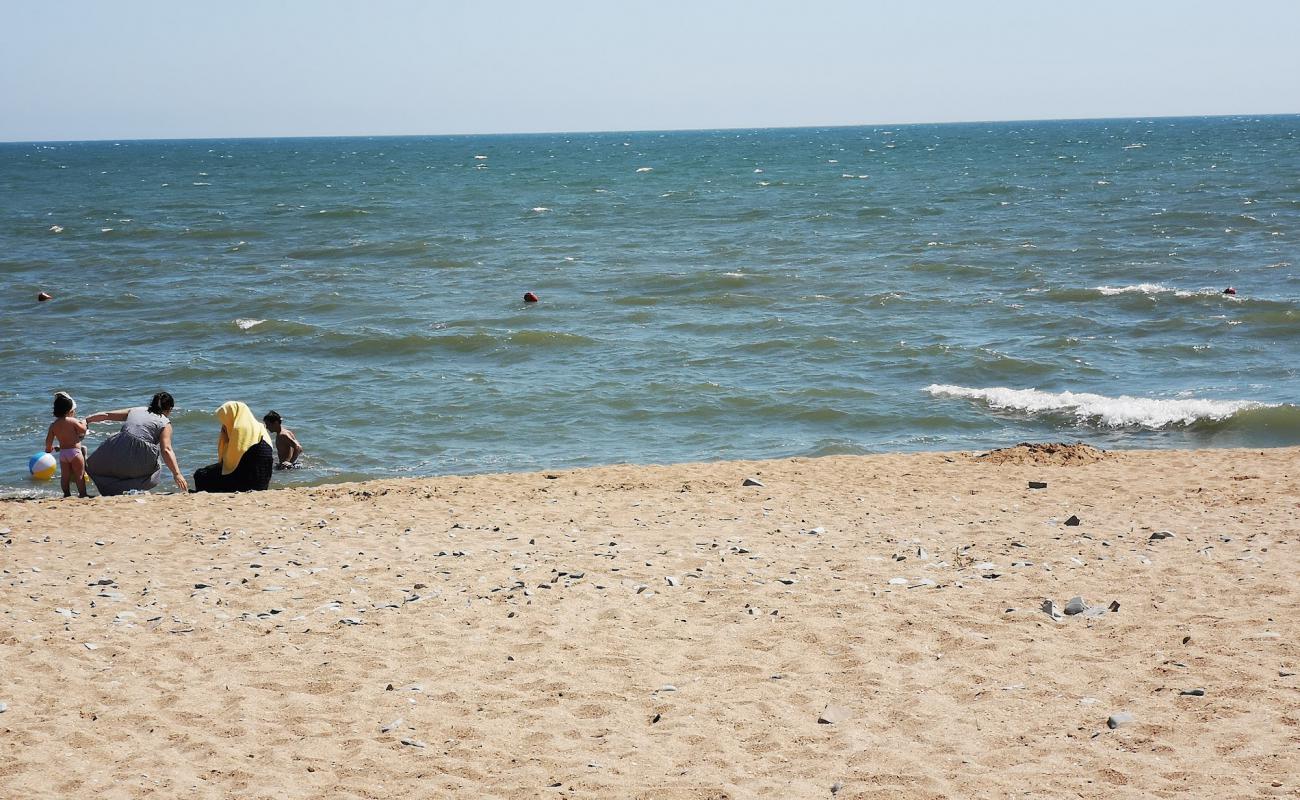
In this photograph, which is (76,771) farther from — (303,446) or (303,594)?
(303,446)

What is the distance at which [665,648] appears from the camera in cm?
688

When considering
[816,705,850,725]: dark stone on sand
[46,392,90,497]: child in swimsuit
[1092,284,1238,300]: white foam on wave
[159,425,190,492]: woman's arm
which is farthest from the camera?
[1092,284,1238,300]: white foam on wave

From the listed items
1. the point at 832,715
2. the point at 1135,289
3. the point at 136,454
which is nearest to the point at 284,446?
the point at 136,454

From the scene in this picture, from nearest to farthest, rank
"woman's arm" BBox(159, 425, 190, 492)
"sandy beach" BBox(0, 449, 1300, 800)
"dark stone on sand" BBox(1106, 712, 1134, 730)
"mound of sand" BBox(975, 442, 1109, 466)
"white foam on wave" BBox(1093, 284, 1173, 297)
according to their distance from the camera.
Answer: "sandy beach" BBox(0, 449, 1300, 800) → "dark stone on sand" BBox(1106, 712, 1134, 730) → "woman's arm" BBox(159, 425, 190, 492) → "mound of sand" BBox(975, 442, 1109, 466) → "white foam on wave" BBox(1093, 284, 1173, 297)

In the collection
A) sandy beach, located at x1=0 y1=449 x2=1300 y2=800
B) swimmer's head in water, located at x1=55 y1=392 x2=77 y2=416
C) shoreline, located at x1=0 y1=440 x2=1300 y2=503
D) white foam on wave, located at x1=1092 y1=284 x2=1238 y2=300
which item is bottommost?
shoreline, located at x1=0 y1=440 x2=1300 y2=503

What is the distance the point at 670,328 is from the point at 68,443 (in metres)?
11.8

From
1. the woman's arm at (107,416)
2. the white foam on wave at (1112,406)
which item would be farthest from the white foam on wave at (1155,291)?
the woman's arm at (107,416)

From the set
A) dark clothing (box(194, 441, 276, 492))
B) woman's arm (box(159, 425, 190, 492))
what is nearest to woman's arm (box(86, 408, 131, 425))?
woman's arm (box(159, 425, 190, 492))

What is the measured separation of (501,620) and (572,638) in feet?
1.86

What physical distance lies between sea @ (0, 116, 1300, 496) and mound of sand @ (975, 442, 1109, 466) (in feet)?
4.76

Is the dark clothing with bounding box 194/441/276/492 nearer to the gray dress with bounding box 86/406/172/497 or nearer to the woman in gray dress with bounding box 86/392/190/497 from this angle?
the woman in gray dress with bounding box 86/392/190/497

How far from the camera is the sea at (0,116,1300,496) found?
15.1m

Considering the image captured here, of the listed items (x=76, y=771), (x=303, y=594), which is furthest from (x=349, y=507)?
(x=76, y=771)

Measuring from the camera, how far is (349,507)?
1080 cm
